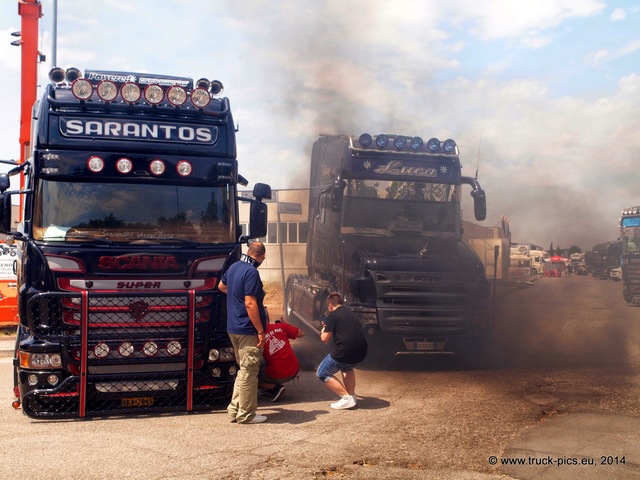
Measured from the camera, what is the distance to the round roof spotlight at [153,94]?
787cm

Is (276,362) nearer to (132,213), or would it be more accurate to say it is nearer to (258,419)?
(258,419)

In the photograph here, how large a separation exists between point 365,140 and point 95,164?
5360 millimetres

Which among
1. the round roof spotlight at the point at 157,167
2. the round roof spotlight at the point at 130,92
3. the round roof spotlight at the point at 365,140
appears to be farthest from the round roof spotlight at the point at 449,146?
the round roof spotlight at the point at 130,92

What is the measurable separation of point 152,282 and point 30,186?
64.4 inches

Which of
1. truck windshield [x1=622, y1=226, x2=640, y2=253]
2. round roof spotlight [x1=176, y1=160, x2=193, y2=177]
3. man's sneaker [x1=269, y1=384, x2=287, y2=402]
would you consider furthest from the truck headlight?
truck windshield [x1=622, y1=226, x2=640, y2=253]

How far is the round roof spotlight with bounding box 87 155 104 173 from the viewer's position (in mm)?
7543

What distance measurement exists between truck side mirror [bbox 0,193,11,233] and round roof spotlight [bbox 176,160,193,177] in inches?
69.4

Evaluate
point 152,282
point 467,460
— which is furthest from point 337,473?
point 152,282

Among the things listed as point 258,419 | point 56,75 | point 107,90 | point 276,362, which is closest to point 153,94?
point 107,90

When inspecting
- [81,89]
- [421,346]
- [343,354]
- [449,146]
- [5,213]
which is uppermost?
[449,146]

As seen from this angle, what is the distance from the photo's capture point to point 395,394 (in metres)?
8.78

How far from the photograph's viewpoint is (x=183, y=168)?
784 centimetres

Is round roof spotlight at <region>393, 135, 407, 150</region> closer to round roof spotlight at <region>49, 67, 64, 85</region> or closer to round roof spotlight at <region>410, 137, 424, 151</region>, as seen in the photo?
round roof spotlight at <region>410, 137, 424, 151</region>

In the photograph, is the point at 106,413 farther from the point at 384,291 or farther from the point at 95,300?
the point at 384,291
